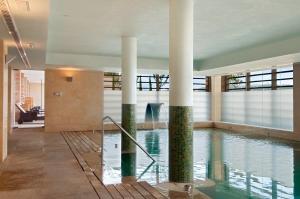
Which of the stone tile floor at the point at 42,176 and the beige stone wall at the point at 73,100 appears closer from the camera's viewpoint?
the stone tile floor at the point at 42,176

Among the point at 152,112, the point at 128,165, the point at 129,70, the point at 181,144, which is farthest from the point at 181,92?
the point at 152,112

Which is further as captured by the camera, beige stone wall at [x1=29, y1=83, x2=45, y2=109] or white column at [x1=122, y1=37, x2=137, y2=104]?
beige stone wall at [x1=29, y1=83, x2=45, y2=109]

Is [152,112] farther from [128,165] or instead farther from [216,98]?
[128,165]

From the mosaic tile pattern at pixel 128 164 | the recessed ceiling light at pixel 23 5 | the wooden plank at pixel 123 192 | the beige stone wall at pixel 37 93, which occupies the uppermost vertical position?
the recessed ceiling light at pixel 23 5

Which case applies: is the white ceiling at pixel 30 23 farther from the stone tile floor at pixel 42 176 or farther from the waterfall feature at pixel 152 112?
the waterfall feature at pixel 152 112

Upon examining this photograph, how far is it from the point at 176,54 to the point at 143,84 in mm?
10831

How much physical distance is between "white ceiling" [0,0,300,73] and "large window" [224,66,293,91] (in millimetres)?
3190

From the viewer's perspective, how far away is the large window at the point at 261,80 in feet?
41.9

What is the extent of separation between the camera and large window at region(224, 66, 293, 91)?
1277 cm

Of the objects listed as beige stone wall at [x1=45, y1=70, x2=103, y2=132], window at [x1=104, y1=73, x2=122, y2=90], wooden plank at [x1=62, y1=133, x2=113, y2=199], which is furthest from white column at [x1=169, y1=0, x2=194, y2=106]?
window at [x1=104, y1=73, x2=122, y2=90]

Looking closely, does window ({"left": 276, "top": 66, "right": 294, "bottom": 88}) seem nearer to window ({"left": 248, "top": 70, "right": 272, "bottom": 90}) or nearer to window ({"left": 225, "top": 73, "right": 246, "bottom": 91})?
window ({"left": 248, "top": 70, "right": 272, "bottom": 90})

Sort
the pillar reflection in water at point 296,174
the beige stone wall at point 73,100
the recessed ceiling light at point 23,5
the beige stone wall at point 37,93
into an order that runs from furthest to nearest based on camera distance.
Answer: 1. the beige stone wall at point 37,93
2. the beige stone wall at point 73,100
3. the pillar reflection in water at point 296,174
4. the recessed ceiling light at point 23,5

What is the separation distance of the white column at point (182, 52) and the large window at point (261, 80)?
889 cm

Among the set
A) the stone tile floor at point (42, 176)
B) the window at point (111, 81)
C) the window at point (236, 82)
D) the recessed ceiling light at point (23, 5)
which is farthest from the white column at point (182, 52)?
the window at point (236, 82)
